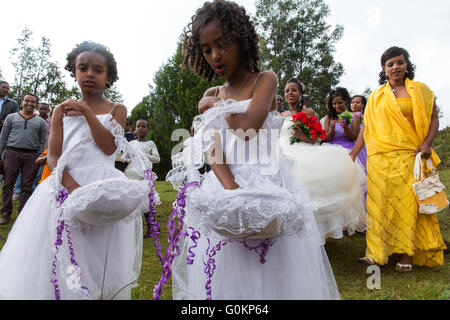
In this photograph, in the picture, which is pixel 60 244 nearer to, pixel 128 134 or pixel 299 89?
pixel 299 89

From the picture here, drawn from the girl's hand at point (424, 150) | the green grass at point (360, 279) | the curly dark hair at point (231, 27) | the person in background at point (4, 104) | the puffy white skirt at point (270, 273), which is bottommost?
the green grass at point (360, 279)

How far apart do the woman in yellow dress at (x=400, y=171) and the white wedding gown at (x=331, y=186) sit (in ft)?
0.91

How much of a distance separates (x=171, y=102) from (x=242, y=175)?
25781 mm

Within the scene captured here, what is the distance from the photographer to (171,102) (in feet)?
89.0

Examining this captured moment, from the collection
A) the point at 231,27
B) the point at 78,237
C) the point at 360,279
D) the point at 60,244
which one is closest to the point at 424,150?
the point at 360,279

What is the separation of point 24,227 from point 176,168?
127 centimetres

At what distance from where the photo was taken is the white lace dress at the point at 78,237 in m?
2.22

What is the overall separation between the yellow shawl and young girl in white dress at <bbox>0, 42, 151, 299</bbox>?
10.4ft

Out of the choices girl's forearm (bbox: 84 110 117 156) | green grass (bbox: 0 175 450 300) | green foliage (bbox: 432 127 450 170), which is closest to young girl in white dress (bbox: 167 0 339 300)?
girl's forearm (bbox: 84 110 117 156)

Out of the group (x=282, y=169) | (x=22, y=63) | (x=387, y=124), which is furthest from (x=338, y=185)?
(x=22, y=63)

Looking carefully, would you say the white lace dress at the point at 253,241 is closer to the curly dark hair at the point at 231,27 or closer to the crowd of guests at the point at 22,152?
the curly dark hair at the point at 231,27

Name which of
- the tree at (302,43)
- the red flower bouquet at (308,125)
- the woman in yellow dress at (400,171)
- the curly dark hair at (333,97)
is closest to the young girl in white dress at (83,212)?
the red flower bouquet at (308,125)

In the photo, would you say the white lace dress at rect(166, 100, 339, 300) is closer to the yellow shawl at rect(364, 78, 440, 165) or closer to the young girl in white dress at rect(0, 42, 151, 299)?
the young girl in white dress at rect(0, 42, 151, 299)
